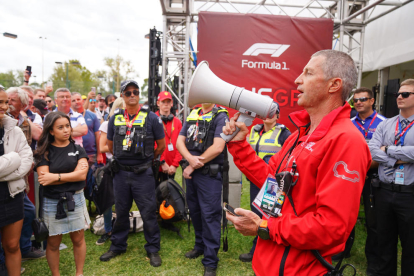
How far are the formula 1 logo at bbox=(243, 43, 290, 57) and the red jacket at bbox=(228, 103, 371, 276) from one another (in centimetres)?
443

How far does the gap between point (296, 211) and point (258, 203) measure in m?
0.22

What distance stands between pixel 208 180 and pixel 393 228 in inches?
84.0

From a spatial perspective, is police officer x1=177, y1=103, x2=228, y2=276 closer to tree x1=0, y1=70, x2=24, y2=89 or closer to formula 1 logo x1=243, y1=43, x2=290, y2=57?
formula 1 logo x1=243, y1=43, x2=290, y2=57

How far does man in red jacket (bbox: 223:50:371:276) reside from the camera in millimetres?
1103

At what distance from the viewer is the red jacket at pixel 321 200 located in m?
1.10

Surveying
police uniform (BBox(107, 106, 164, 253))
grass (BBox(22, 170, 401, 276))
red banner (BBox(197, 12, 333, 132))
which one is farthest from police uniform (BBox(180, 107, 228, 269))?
red banner (BBox(197, 12, 333, 132))

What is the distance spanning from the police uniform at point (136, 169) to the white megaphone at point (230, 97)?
1499 mm

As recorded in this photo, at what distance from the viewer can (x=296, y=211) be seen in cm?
126

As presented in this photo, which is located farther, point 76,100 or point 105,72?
point 105,72

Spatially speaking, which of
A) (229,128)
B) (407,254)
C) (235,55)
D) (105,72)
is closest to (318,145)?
(229,128)

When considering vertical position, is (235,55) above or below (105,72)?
below

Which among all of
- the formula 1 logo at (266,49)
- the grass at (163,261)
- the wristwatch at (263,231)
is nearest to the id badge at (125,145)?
the grass at (163,261)

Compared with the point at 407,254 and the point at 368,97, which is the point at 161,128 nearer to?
the point at 368,97

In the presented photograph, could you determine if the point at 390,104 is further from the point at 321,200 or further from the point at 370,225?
the point at 321,200
